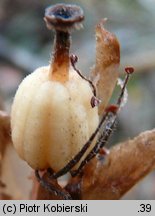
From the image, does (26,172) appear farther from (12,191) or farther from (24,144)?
(24,144)

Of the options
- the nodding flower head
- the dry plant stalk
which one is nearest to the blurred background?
the dry plant stalk

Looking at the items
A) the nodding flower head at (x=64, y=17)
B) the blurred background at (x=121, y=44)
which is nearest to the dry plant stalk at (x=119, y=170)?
the nodding flower head at (x=64, y=17)

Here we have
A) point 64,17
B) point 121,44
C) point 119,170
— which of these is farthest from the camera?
point 121,44

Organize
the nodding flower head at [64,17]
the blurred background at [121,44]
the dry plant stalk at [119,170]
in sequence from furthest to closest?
the blurred background at [121,44] < the dry plant stalk at [119,170] < the nodding flower head at [64,17]

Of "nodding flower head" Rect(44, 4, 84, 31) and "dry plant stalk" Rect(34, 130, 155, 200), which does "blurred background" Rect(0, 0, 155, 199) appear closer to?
"dry plant stalk" Rect(34, 130, 155, 200)

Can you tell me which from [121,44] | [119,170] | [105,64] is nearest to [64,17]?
[105,64]

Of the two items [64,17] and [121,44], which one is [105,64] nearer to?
[64,17]

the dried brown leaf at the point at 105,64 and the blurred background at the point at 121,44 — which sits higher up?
the dried brown leaf at the point at 105,64

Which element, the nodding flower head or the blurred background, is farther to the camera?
the blurred background

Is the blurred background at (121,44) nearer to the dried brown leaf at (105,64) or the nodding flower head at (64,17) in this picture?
the dried brown leaf at (105,64)
